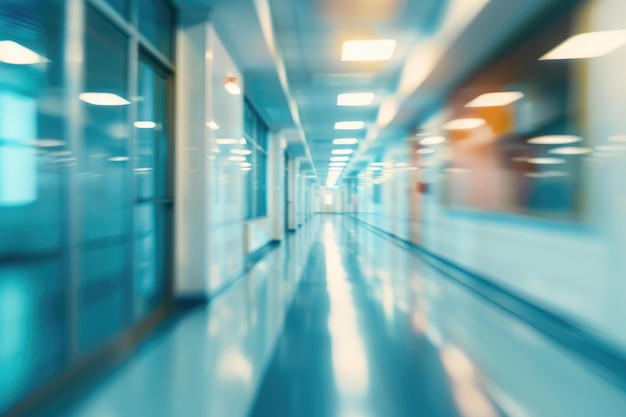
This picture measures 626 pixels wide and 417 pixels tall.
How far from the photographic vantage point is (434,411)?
2.27 metres

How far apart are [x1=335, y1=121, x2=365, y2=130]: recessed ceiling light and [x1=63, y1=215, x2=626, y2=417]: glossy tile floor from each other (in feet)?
25.9

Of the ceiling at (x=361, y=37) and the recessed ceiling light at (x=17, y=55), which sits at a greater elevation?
the ceiling at (x=361, y=37)

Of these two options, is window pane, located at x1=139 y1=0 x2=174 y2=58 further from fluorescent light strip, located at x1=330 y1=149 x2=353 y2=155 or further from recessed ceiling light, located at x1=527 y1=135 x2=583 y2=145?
fluorescent light strip, located at x1=330 y1=149 x2=353 y2=155

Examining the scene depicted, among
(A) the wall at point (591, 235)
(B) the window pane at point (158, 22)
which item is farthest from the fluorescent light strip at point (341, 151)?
(B) the window pane at point (158, 22)

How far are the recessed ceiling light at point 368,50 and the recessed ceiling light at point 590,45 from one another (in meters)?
2.63

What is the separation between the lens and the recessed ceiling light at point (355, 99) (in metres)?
8.90

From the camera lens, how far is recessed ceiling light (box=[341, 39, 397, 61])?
6.14m

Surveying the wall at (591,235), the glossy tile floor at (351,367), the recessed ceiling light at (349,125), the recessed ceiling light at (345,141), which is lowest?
the glossy tile floor at (351,367)

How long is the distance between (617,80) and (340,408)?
3.38 meters

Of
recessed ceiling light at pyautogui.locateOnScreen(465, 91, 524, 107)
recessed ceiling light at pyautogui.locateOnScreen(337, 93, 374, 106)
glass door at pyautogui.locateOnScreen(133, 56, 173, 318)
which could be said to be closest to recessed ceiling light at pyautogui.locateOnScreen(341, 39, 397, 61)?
recessed ceiling light at pyautogui.locateOnScreen(465, 91, 524, 107)

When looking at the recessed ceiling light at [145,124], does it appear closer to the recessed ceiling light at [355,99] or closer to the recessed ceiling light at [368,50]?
the recessed ceiling light at [368,50]

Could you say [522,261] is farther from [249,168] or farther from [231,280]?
[249,168]

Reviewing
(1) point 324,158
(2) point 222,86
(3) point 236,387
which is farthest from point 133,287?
(1) point 324,158

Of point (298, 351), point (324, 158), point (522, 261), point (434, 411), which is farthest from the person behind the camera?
point (324, 158)
